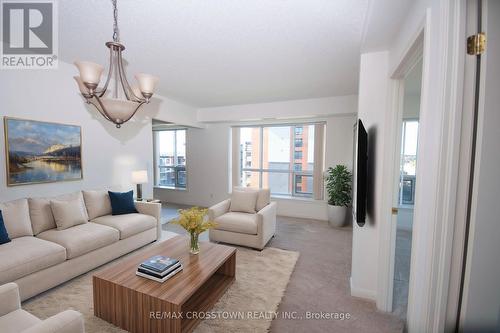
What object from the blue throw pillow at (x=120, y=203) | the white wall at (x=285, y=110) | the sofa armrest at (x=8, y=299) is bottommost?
the sofa armrest at (x=8, y=299)

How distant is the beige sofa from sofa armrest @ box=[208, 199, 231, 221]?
0.92m

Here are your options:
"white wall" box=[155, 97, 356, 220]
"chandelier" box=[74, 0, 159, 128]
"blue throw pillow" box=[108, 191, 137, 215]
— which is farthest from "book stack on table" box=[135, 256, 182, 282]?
"white wall" box=[155, 97, 356, 220]

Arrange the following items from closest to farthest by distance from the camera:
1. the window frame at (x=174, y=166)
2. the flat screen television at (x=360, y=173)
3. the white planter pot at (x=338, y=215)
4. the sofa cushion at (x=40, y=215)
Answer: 1. the flat screen television at (x=360, y=173)
2. the sofa cushion at (x=40, y=215)
3. the white planter pot at (x=338, y=215)
4. the window frame at (x=174, y=166)

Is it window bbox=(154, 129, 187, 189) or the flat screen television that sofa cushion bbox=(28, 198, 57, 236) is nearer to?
the flat screen television

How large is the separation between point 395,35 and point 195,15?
1690 mm

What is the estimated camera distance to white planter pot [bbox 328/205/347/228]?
4.39 metres

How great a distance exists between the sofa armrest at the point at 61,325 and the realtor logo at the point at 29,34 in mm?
2251

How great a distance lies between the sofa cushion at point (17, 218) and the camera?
2.32 meters

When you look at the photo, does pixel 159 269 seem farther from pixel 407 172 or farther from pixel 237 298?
pixel 407 172

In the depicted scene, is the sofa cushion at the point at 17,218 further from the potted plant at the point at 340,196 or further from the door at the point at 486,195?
the potted plant at the point at 340,196

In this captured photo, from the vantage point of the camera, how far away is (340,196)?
4.43 meters

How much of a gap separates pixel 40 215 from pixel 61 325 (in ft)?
7.11

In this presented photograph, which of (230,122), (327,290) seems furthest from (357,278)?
(230,122)

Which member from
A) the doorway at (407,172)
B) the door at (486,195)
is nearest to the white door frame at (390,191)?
the doorway at (407,172)
